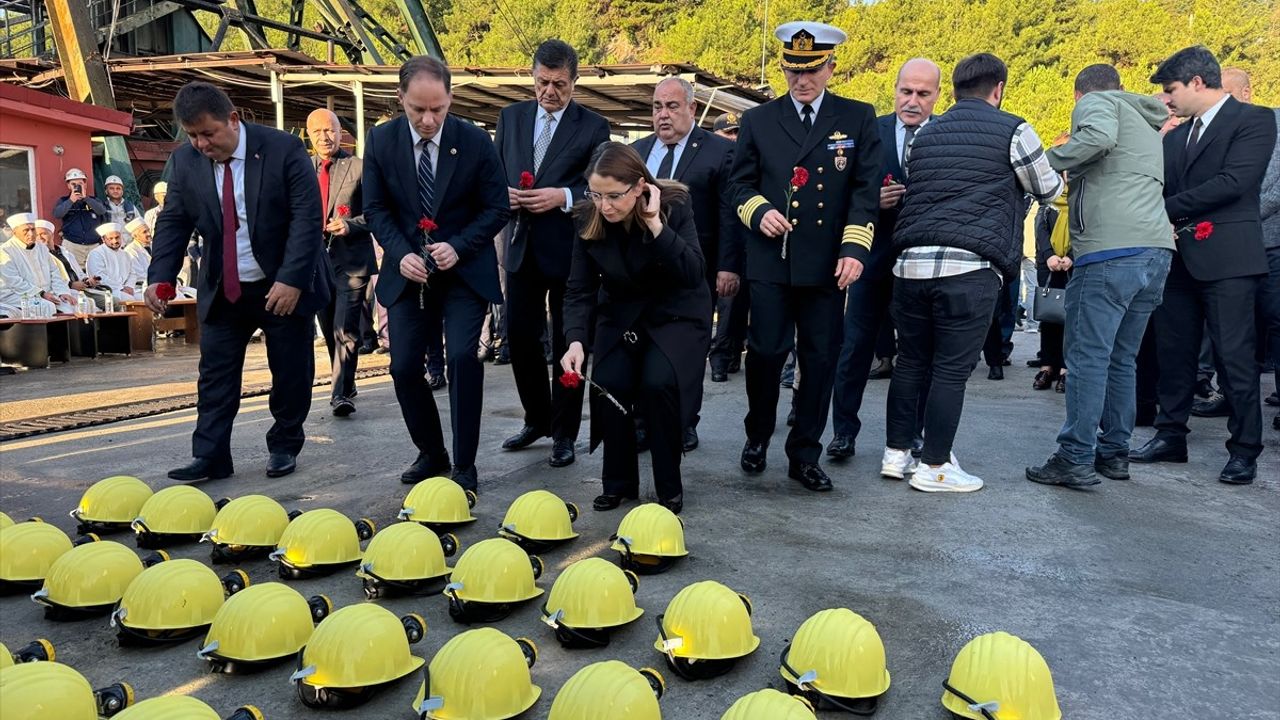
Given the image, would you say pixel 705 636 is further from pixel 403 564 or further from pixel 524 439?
pixel 524 439

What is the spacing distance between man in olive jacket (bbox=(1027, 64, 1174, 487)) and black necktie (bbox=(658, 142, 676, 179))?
7.46ft

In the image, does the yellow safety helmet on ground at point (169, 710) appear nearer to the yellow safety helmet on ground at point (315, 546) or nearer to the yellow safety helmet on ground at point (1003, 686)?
the yellow safety helmet on ground at point (315, 546)

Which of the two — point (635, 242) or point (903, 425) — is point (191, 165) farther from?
point (903, 425)

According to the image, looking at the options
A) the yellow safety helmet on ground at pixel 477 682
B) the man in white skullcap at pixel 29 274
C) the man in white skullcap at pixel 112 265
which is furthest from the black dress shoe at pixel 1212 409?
the man in white skullcap at pixel 112 265

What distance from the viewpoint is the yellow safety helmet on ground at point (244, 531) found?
12.4 feet

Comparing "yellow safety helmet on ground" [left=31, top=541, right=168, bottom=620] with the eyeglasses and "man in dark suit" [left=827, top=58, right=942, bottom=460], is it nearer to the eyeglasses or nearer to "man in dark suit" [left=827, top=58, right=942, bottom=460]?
the eyeglasses

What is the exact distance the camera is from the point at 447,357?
4875mm

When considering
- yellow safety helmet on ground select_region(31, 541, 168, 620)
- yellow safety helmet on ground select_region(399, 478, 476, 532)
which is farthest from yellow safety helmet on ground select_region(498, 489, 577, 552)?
yellow safety helmet on ground select_region(31, 541, 168, 620)

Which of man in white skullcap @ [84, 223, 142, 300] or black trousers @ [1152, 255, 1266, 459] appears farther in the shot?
man in white skullcap @ [84, 223, 142, 300]

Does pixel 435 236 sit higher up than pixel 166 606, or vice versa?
pixel 435 236

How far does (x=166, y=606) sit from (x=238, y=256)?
262 cm

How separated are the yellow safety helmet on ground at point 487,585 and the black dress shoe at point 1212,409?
6134 mm

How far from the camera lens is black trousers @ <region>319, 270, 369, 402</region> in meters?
6.95

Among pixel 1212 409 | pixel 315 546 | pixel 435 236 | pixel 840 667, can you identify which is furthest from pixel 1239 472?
pixel 315 546
